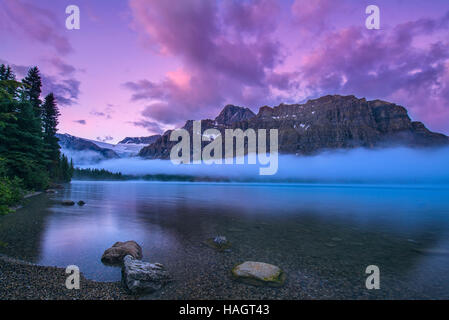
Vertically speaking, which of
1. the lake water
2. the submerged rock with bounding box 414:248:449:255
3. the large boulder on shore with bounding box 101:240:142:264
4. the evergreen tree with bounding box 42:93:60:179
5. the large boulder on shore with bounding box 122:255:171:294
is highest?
the evergreen tree with bounding box 42:93:60:179

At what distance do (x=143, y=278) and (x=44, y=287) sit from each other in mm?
4106

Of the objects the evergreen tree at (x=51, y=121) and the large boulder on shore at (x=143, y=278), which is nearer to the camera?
the large boulder on shore at (x=143, y=278)

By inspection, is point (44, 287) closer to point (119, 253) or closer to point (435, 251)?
point (119, 253)

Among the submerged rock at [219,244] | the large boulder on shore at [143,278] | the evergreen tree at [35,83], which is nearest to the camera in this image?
the large boulder on shore at [143,278]

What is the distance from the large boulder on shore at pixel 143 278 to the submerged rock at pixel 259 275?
3.91 metres

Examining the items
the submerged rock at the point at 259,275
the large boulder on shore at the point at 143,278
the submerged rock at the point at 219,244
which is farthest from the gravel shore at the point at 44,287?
the submerged rock at the point at 219,244

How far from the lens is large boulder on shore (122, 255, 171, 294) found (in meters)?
9.22

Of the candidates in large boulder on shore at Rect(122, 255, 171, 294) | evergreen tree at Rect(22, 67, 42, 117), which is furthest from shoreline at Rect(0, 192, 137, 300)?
evergreen tree at Rect(22, 67, 42, 117)

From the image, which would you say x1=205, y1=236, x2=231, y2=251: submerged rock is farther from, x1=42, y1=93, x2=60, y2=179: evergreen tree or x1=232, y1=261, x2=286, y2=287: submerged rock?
x1=42, y1=93, x2=60, y2=179: evergreen tree

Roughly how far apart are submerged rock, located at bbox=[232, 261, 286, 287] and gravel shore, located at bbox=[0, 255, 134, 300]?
550cm

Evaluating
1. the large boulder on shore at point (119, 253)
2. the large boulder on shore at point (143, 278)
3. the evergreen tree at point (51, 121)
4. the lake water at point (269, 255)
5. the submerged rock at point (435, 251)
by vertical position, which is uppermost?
the evergreen tree at point (51, 121)

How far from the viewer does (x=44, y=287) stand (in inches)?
340

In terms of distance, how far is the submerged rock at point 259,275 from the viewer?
33.4 ft

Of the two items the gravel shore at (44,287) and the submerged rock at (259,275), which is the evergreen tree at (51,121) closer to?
the gravel shore at (44,287)
